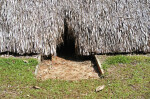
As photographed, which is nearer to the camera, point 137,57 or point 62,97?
point 62,97

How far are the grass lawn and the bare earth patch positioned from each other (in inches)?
12.8

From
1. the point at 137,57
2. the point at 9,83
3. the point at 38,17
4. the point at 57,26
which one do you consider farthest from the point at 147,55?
the point at 9,83

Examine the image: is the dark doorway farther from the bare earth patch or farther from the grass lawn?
the grass lawn

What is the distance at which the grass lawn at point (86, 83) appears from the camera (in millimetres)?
5395

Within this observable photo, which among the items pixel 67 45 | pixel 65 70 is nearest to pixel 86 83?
pixel 65 70

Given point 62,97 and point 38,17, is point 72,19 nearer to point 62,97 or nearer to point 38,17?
point 38,17

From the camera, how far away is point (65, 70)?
270 inches

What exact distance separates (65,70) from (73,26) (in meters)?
1.28

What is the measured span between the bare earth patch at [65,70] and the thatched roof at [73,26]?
1.13 feet

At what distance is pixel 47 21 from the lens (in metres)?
7.02

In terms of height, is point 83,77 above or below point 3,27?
below

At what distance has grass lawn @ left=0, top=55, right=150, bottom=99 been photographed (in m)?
5.39

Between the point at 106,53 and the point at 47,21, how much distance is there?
1920 millimetres

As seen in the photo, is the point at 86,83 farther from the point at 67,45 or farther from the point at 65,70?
the point at 67,45
